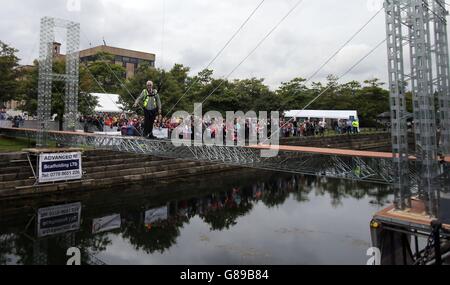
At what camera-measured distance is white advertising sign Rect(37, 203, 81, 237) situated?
1218 centimetres

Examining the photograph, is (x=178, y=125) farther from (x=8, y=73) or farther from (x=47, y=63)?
(x=8, y=73)

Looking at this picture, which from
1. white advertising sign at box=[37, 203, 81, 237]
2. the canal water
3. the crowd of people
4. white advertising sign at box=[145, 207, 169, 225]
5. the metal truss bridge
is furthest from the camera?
the crowd of people

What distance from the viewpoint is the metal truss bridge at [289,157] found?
8477mm

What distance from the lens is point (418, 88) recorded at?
6.79 m

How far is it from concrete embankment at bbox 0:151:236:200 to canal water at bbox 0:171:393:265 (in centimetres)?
62

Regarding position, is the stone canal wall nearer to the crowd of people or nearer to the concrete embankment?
the crowd of people

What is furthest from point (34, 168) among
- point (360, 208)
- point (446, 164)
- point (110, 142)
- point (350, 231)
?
point (446, 164)

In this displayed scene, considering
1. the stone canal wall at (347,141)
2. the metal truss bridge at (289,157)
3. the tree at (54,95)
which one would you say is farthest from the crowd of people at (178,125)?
the metal truss bridge at (289,157)

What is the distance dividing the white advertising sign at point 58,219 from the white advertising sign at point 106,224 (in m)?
0.63

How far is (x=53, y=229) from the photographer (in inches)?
484

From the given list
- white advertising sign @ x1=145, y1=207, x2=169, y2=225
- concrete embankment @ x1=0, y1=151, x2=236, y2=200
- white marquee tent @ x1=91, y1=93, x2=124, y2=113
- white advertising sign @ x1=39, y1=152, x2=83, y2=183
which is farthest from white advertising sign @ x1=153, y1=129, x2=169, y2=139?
white marquee tent @ x1=91, y1=93, x2=124, y2=113

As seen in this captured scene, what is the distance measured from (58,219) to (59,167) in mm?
4137

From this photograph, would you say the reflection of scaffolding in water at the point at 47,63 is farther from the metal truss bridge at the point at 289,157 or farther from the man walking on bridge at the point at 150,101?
the man walking on bridge at the point at 150,101
